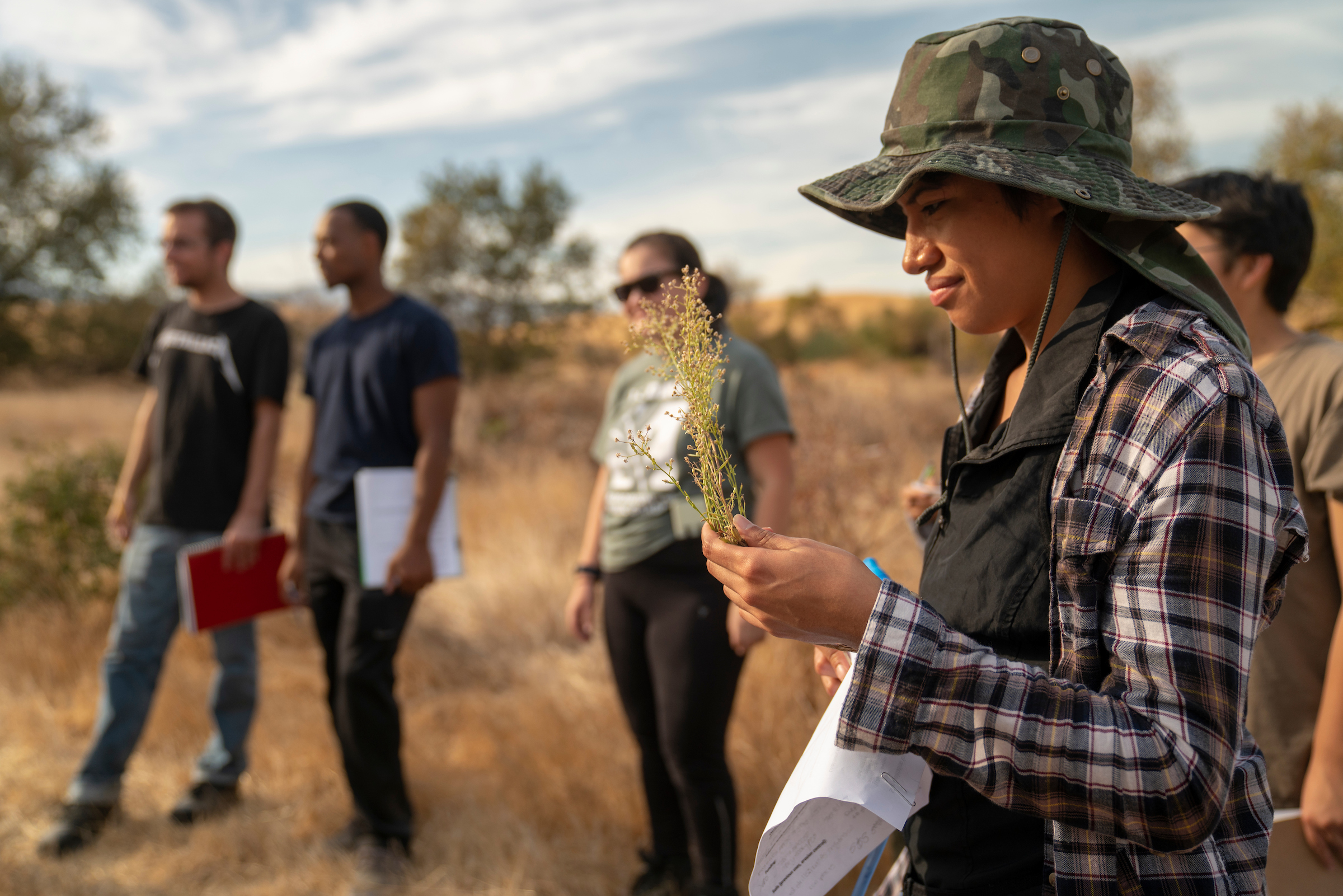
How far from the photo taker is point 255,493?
12.5 ft


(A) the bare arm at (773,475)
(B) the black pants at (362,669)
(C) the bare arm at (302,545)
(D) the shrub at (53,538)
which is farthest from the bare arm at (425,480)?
(D) the shrub at (53,538)

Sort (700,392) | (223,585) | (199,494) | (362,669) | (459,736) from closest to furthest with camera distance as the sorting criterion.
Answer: (700,392) → (362,669) → (223,585) → (199,494) → (459,736)

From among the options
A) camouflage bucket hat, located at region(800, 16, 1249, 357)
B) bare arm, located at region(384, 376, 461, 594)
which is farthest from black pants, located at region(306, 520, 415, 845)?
camouflage bucket hat, located at region(800, 16, 1249, 357)

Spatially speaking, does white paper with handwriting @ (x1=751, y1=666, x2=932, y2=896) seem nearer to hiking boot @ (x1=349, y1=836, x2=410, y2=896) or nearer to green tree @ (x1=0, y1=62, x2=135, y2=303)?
hiking boot @ (x1=349, y1=836, x2=410, y2=896)

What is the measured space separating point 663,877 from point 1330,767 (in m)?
2.07

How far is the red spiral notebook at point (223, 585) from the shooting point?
3582 mm

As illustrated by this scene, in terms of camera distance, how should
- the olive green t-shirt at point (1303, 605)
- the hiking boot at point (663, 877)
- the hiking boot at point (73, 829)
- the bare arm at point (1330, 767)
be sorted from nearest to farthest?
the bare arm at point (1330, 767), the olive green t-shirt at point (1303, 605), the hiking boot at point (663, 877), the hiking boot at point (73, 829)

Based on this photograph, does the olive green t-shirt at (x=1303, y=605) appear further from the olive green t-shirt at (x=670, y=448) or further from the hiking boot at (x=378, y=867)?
the hiking boot at (x=378, y=867)

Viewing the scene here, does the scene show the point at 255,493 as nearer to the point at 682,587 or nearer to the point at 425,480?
the point at 425,480

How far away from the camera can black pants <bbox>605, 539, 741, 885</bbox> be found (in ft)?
9.13

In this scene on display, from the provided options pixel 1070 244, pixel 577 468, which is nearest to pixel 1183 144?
pixel 577 468

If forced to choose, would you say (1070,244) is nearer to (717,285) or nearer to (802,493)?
(717,285)

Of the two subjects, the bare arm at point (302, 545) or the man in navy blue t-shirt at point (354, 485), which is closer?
the man in navy blue t-shirt at point (354, 485)

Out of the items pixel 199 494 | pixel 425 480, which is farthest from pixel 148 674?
pixel 425 480
